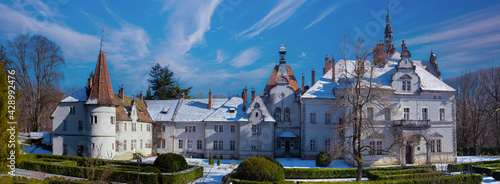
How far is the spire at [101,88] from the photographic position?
3725 centimetres

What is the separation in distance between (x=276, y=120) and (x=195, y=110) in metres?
11.9

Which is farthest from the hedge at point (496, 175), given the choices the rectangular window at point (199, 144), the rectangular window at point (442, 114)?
the rectangular window at point (199, 144)

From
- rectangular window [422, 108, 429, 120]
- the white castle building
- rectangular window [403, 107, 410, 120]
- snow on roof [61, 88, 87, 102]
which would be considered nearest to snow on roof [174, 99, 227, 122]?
the white castle building

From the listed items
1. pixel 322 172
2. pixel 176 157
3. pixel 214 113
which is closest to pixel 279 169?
pixel 322 172

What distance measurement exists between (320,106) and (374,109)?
669cm

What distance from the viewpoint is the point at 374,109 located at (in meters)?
38.9

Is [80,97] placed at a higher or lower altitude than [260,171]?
higher

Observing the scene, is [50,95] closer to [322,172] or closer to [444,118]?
[322,172]

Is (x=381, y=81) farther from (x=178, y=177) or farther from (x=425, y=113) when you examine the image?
(x=178, y=177)

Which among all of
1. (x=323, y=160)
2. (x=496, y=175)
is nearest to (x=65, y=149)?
(x=323, y=160)

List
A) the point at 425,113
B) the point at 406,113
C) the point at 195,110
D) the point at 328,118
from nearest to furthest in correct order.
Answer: the point at 406,113
the point at 425,113
the point at 328,118
the point at 195,110

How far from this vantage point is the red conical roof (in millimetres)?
37250

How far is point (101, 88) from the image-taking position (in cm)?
3772

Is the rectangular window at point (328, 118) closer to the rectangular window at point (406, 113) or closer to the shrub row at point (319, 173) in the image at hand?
the rectangular window at point (406, 113)
